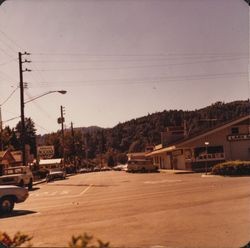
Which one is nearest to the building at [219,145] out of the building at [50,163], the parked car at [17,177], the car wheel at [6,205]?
the parked car at [17,177]

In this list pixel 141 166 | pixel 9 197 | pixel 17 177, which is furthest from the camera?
pixel 141 166

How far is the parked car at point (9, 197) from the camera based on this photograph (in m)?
17.3

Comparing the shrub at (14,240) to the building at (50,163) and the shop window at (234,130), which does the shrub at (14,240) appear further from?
the building at (50,163)

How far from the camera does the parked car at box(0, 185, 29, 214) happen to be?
56.8ft

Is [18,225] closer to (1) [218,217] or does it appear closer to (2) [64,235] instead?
(2) [64,235]

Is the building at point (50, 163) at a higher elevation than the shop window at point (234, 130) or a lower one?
lower

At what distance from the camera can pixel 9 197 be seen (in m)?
17.9

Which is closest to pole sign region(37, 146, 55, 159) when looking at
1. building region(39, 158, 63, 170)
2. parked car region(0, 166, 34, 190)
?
building region(39, 158, 63, 170)

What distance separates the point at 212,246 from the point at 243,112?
3985cm

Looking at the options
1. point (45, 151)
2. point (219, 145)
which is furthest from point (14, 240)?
point (45, 151)

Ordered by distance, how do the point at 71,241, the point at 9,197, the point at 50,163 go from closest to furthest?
the point at 71,241, the point at 9,197, the point at 50,163

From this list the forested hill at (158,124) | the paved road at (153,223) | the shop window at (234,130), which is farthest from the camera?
the shop window at (234,130)

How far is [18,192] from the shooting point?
59.8ft

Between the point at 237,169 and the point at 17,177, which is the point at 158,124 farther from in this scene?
the point at 17,177
